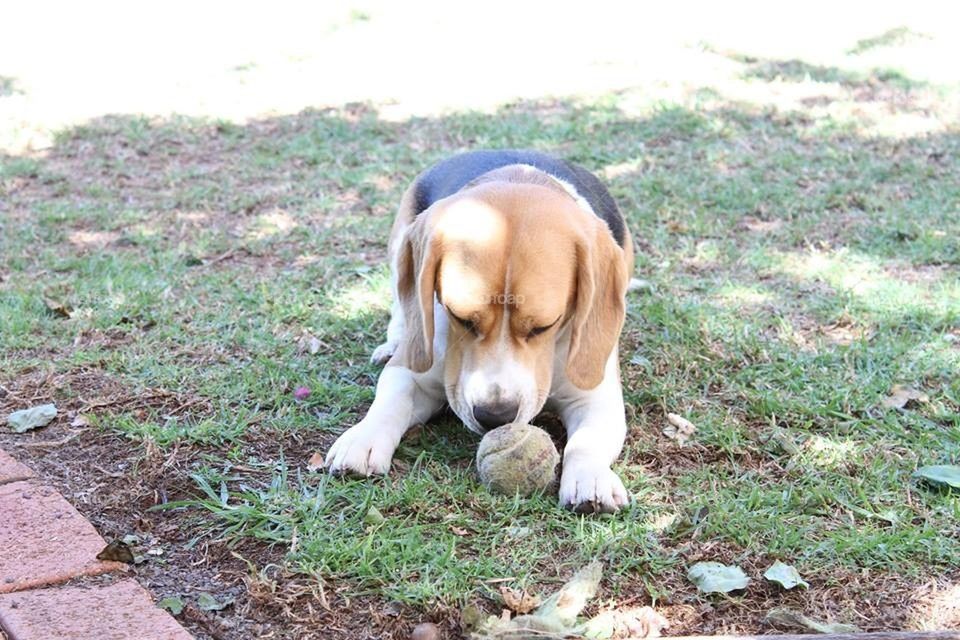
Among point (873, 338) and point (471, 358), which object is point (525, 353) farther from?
point (873, 338)

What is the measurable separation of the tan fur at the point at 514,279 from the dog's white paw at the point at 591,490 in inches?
12.8

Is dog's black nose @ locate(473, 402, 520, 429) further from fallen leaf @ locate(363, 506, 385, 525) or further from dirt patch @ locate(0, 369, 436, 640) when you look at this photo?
dirt patch @ locate(0, 369, 436, 640)

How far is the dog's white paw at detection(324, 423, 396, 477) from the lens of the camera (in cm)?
388

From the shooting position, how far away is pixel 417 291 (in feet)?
13.2

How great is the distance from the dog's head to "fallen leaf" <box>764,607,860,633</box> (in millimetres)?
1047

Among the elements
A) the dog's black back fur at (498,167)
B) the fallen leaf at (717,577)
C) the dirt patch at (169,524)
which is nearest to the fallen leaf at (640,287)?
the dog's black back fur at (498,167)

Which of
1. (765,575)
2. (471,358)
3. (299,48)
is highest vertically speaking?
(299,48)

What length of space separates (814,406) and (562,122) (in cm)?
508

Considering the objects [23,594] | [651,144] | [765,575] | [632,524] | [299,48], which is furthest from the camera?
[299,48]

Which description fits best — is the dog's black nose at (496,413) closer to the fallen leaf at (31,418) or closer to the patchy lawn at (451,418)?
the patchy lawn at (451,418)

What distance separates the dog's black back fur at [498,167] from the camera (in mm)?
5031

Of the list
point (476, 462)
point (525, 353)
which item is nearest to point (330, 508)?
point (476, 462)

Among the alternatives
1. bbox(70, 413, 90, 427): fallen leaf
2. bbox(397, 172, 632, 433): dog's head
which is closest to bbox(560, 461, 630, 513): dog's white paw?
bbox(397, 172, 632, 433): dog's head

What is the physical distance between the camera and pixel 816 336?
5.33m
